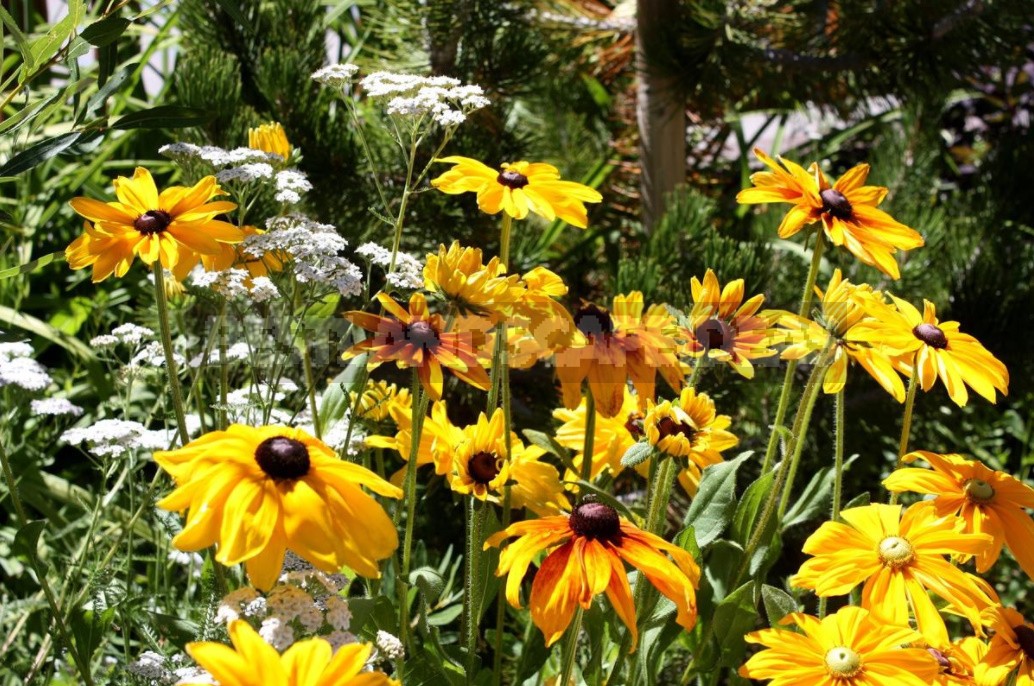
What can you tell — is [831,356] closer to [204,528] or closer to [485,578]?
[485,578]

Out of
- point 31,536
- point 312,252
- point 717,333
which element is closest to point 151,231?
point 312,252

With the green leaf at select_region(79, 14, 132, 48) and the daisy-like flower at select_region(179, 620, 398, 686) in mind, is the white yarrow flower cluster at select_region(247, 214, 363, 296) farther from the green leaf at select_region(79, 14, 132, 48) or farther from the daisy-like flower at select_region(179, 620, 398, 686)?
the daisy-like flower at select_region(179, 620, 398, 686)

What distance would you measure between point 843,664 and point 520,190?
0.38 m

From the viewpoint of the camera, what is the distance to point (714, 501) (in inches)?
34.1

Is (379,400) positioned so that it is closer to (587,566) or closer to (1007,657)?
(587,566)

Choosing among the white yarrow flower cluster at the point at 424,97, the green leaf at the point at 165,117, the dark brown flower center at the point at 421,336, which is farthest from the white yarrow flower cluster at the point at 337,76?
the dark brown flower center at the point at 421,336

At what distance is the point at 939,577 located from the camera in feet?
2.29

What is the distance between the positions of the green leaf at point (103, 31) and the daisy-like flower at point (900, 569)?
1.78 feet

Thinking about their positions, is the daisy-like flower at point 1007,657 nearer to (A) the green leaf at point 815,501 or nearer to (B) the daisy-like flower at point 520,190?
(A) the green leaf at point 815,501

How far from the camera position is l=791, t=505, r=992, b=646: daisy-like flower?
69 cm

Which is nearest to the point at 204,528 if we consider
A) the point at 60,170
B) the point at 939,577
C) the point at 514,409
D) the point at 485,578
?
the point at 485,578

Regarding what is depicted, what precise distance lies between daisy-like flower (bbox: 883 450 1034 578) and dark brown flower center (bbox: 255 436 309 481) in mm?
404

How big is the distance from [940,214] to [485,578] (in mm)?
1232

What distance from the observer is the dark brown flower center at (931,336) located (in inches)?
31.2
